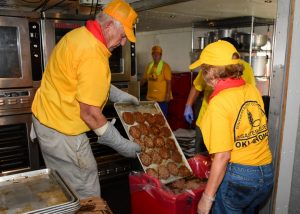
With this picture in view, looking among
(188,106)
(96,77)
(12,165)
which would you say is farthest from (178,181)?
(12,165)

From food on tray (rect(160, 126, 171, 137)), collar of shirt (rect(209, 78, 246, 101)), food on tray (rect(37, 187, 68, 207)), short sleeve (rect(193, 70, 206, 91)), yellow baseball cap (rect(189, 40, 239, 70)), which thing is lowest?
food on tray (rect(160, 126, 171, 137))

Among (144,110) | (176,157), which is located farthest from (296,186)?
(144,110)

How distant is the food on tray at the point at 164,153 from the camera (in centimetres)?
254

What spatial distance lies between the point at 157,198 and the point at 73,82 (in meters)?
1.06

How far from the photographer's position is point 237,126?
1.53m

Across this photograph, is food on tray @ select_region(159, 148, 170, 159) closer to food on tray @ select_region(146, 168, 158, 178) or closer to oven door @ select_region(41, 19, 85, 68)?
food on tray @ select_region(146, 168, 158, 178)

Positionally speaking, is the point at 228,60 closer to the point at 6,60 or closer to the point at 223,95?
the point at 223,95

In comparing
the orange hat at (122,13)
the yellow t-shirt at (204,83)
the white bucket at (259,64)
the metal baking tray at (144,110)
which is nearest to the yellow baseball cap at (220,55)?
the orange hat at (122,13)

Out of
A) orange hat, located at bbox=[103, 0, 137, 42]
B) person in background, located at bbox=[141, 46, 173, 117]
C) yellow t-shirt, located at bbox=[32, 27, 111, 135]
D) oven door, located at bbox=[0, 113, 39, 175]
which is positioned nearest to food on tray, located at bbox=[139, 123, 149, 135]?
yellow t-shirt, located at bbox=[32, 27, 111, 135]

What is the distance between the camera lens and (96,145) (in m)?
3.07

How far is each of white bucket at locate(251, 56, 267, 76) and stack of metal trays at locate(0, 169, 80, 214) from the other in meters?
4.90

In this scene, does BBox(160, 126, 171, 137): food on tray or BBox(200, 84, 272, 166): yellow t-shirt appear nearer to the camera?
BBox(200, 84, 272, 166): yellow t-shirt

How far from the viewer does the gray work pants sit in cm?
197

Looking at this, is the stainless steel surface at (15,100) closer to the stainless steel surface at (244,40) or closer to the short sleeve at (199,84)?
the short sleeve at (199,84)
